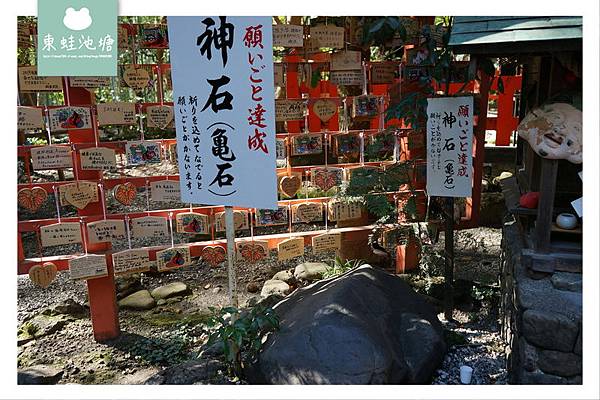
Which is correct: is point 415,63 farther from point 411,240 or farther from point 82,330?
point 82,330

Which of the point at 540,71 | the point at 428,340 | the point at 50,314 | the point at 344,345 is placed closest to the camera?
the point at 344,345

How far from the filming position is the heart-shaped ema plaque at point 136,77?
15.6 ft

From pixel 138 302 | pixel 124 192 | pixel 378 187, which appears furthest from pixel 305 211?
pixel 138 302

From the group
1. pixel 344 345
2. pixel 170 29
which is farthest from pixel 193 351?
pixel 170 29

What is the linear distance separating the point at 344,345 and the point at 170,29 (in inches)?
101

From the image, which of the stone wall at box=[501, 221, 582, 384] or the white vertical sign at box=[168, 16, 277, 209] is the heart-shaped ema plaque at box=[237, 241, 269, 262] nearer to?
the white vertical sign at box=[168, 16, 277, 209]

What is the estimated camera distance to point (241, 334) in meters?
3.82

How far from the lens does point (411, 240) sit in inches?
230

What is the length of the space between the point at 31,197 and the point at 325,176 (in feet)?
9.17

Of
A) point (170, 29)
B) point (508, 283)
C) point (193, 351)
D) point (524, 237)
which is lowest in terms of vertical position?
point (193, 351)

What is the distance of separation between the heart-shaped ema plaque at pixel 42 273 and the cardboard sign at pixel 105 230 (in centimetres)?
42

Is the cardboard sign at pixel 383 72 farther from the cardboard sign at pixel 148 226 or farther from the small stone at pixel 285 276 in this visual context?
the small stone at pixel 285 276

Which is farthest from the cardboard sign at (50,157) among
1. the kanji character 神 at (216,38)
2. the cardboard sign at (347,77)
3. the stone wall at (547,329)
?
the stone wall at (547,329)

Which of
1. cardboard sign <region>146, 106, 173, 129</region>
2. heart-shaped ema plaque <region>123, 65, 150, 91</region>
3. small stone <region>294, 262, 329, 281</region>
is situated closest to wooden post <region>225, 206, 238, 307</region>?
cardboard sign <region>146, 106, 173, 129</region>
